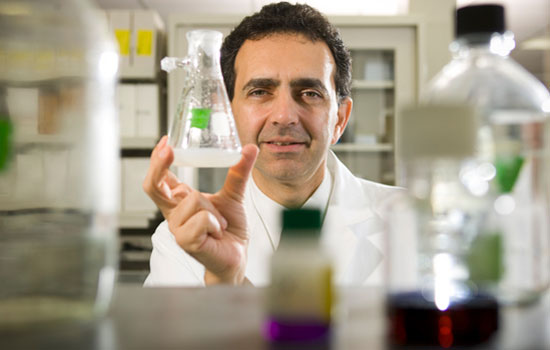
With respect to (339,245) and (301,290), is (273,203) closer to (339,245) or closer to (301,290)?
(339,245)

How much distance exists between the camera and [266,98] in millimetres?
1530

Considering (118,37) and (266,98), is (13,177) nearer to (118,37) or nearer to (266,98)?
(266,98)

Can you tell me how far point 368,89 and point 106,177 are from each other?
2.67 m

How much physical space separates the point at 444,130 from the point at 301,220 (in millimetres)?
118

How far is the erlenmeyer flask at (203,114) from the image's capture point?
2.99ft

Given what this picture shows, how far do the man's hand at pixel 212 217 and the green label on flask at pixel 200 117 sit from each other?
67 millimetres

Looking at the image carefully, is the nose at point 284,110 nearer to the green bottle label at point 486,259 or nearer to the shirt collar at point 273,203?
the shirt collar at point 273,203

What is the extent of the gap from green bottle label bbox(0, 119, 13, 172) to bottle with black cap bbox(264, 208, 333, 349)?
0.21 metres

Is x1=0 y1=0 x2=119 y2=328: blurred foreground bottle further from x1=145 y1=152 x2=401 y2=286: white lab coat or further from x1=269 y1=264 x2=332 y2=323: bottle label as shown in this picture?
x1=145 y1=152 x2=401 y2=286: white lab coat

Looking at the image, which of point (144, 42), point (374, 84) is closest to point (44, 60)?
point (144, 42)

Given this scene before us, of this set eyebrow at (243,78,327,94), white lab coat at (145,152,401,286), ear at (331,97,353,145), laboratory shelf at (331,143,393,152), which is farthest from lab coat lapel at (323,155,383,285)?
laboratory shelf at (331,143,393,152)

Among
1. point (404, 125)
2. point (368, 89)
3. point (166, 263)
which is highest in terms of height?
point (368, 89)

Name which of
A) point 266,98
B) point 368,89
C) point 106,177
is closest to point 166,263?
point 266,98

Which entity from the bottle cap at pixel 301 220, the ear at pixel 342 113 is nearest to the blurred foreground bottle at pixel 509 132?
the bottle cap at pixel 301 220
